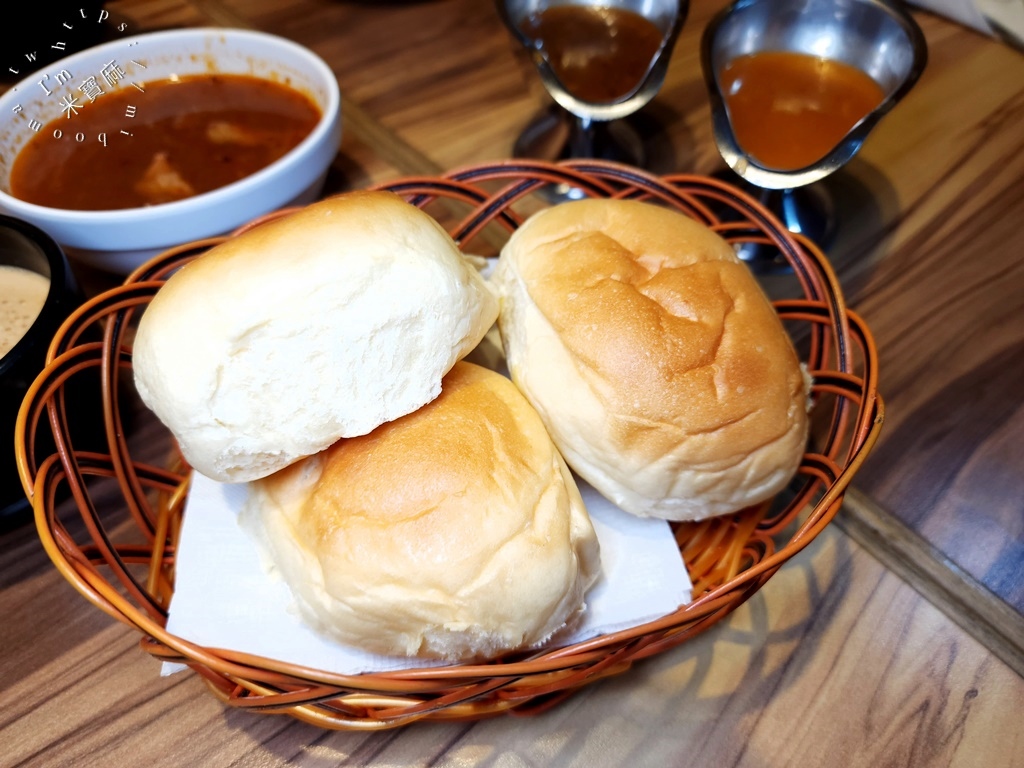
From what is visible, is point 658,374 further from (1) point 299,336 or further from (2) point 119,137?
(2) point 119,137

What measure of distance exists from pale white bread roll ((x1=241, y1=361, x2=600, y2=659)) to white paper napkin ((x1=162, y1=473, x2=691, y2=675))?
4 cm

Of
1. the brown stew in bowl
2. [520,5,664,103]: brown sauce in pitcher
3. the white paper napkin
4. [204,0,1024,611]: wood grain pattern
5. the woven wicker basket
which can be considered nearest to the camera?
the woven wicker basket

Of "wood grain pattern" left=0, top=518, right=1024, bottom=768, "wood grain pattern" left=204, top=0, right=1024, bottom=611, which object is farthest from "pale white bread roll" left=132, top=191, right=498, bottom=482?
"wood grain pattern" left=204, top=0, right=1024, bottom=611

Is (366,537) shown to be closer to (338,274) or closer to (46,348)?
(338,274)

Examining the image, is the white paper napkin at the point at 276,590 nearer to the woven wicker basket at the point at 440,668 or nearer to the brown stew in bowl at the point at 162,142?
the woven wicker basket at the point at 440,668

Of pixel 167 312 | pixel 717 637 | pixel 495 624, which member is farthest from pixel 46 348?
pixel 717 637

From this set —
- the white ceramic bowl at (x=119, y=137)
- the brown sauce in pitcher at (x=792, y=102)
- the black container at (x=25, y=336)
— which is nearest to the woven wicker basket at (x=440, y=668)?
the black container at (x=25, y=336)

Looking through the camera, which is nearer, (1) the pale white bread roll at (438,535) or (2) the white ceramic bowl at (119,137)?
(1) the pale white bread roll at (438,535)

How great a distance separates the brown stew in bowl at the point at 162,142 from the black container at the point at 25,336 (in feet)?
0.75

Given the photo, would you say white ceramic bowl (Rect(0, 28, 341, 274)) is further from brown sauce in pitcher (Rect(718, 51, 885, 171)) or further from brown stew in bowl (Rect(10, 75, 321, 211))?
brown sauce in pitcher (Rect(718, 51, 885, 171))

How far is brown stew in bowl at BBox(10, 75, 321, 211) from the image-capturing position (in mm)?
1188

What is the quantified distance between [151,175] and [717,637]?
1182mm

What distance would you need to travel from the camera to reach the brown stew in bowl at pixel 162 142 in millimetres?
1188

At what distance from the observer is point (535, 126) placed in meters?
1.55
